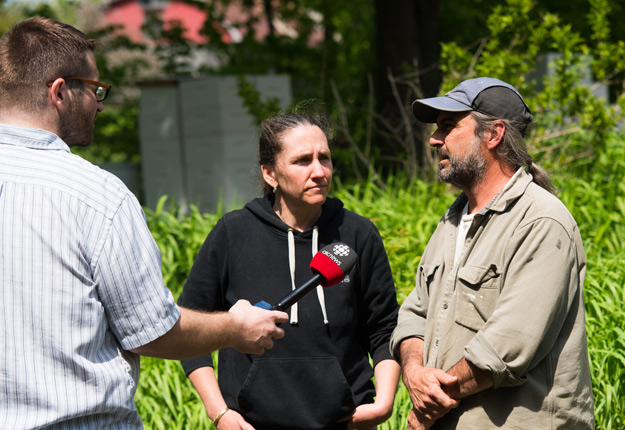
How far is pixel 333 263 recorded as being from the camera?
2828 millimetres

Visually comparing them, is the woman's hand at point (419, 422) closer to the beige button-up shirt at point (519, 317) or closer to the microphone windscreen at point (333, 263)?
the beige button-up shirt at point (519, 317)

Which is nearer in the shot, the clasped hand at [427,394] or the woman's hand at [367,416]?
the clasped hand at [427,394]

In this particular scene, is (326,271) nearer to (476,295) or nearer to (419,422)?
(476,295)

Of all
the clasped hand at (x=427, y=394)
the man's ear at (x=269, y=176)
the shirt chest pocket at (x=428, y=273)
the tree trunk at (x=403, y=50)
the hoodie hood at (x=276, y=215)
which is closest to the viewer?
the clasped hand at (x=427, y=394)

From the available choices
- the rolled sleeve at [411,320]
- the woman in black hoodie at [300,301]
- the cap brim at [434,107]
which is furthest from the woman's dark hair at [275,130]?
the rolled sleeve at [411,320]

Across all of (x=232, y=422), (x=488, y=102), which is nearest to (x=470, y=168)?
(x=488, y=102)

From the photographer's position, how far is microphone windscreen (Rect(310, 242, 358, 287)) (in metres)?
2.80

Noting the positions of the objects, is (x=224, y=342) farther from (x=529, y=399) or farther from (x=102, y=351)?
(x=529, y=399)

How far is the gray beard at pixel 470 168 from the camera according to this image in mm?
2955

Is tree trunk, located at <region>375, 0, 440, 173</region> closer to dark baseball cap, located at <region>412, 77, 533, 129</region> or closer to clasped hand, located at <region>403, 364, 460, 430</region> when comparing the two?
dark baseball cap, located at <region>412, 77, 533, 129</region>

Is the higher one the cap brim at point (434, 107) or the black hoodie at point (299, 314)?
the cap brim at point (434, 107)

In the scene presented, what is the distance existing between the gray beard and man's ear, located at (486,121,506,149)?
4 cm

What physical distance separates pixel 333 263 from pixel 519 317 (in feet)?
2.27

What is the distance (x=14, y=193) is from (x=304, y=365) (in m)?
1.40
